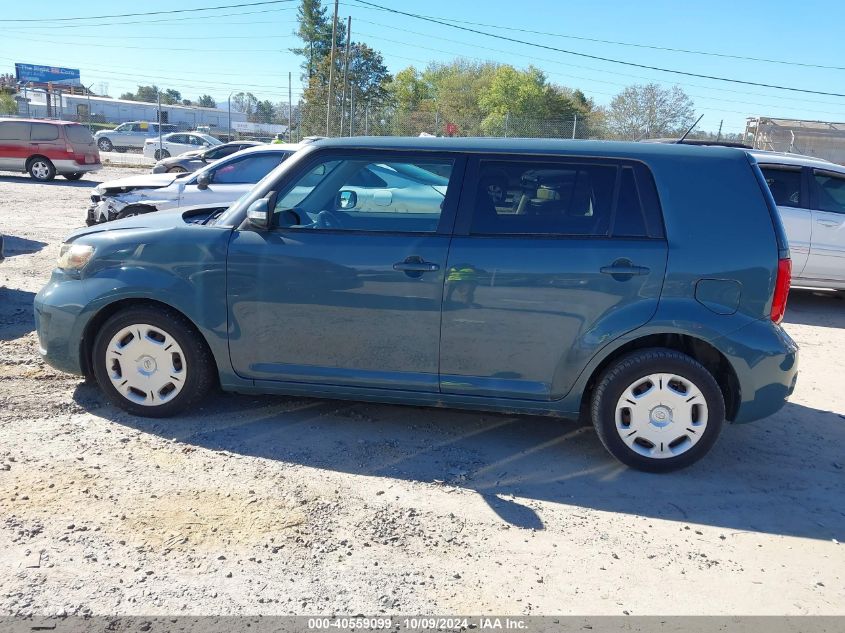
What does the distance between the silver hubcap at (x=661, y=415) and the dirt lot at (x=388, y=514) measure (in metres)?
0.20

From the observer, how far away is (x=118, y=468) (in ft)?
12.5

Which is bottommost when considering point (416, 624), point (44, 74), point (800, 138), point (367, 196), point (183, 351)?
point (416, 624)

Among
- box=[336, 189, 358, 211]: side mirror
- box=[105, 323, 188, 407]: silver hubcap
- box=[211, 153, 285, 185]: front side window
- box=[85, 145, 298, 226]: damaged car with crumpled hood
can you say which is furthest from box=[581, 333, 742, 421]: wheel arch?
box=[211, 153, 285, 185]: front side window

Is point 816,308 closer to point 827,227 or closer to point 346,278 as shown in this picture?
point 827,227

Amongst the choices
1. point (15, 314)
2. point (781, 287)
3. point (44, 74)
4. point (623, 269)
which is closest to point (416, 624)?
point (623, 269)

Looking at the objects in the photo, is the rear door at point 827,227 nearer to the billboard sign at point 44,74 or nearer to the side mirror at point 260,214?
the side mirror at point 260,214

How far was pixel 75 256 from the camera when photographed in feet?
14.6

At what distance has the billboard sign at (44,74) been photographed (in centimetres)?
7344

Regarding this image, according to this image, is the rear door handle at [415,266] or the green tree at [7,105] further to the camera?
the green tree at [7,105]

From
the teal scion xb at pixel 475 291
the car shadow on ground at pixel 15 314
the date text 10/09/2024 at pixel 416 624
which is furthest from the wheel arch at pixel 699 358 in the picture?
the car shadow on ground at pixel 15 314

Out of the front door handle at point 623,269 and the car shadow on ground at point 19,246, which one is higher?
the front door handle at point 623,269

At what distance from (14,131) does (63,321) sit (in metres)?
19.9

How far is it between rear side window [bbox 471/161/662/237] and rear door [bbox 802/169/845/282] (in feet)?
17.9

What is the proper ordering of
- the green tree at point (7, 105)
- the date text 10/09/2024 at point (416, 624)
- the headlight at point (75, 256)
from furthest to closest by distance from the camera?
the green tree at point (7, 105)
the headlight at point (75, 256)
the date text 10/09/2024 at point (416, 624)
